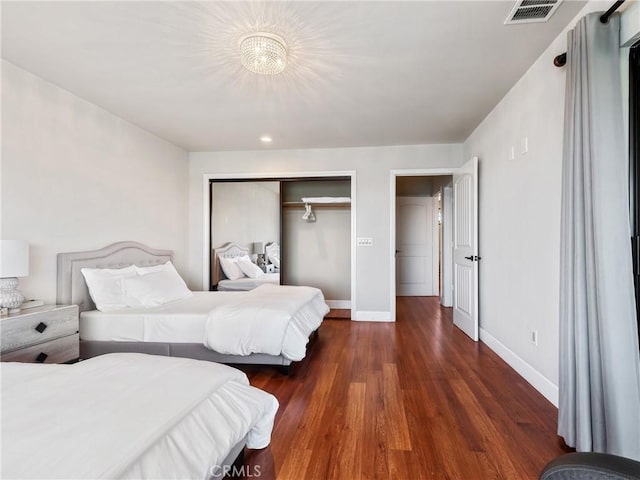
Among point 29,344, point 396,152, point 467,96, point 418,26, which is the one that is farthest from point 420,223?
point 29,344

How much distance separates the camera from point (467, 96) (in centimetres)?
313

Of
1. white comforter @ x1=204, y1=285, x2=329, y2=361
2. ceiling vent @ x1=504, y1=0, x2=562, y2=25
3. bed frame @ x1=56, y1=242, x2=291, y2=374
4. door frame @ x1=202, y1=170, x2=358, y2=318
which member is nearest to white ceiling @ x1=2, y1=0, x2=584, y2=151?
ceiling vent @ x1=504, y1=0, x2=562, y2=25

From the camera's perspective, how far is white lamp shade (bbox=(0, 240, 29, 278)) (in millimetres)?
2251

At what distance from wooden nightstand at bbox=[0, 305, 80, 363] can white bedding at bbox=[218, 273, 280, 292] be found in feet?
7.37

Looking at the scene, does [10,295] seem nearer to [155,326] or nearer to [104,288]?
[104,288]

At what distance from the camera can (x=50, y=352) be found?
8.07ft

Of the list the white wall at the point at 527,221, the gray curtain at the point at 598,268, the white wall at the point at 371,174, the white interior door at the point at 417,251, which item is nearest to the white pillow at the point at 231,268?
the white wall at the point at 371,174

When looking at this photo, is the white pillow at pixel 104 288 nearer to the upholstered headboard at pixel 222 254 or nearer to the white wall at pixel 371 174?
the upholstered headboard at pixel 222 254

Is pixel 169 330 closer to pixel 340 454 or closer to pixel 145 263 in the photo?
pixel 145 263

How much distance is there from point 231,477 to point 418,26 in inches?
109

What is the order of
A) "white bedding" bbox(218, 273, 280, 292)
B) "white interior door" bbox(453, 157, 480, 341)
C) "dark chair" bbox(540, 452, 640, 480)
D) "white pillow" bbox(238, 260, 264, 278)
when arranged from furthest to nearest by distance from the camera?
"white pillow" bbox(238, 260, 264, 278), "white bedding" bbox(218, 273, 280, 292), "white interior door" bbox(453, 157, 480, 341), "dark chair" bbox(540, 452, 640, 480)

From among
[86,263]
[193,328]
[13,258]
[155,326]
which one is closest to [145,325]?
[155,326]

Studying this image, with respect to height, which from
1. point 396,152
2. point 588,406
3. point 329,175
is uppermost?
point 396,152

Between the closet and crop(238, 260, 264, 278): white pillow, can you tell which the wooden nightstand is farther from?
the closet
